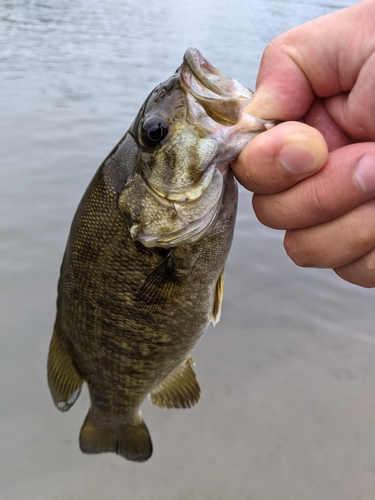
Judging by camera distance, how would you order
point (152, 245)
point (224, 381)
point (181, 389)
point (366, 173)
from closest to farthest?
point (366, 173) → point (152, 245) → point (181, 389) → point (224, 381)

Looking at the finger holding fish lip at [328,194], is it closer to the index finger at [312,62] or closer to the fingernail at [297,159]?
the fingernail at [297,159]

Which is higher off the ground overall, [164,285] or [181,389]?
[164,285]

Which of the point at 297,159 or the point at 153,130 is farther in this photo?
the point at 153,130

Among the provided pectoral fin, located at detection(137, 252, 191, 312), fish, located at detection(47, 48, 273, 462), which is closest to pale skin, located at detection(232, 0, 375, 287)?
fish, located at detection(47, 48, 273, 462)

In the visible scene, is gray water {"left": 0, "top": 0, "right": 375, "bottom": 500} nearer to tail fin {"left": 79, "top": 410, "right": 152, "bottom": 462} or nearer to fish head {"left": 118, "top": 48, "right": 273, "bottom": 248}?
tail fin {"left": 79, "top": 410, "right": 152, "bottom": 462}

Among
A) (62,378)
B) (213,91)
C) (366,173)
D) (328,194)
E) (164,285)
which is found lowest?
(62,378)

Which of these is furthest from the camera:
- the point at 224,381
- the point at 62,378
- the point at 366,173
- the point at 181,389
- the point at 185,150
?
the point at 224,381

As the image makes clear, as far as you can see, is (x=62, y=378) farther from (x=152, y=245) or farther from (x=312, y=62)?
(x=312, y=62)

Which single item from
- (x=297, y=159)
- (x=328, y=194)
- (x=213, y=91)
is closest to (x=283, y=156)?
(x=297, y=159)
